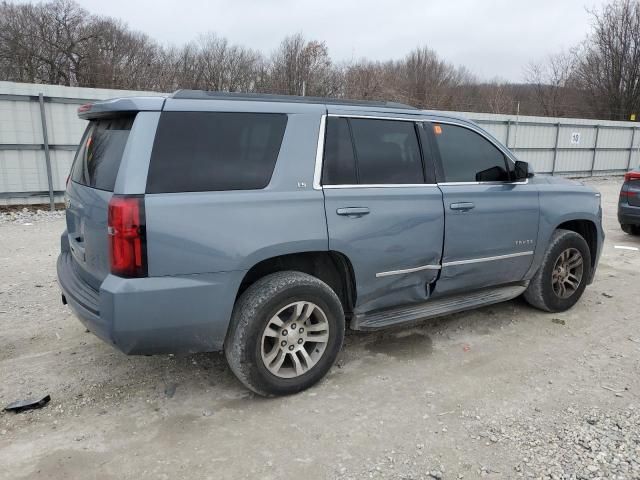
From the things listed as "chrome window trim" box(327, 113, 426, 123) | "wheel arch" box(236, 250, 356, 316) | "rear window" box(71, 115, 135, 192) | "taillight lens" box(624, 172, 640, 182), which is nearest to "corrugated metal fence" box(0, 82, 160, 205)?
"rear window" box(71, 115, 135, 192)

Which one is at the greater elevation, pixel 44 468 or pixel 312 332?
pixel 312 332

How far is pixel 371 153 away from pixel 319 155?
0.47m

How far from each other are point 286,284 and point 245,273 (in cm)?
28

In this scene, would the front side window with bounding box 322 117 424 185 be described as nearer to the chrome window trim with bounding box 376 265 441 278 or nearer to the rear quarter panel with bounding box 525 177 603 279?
the chrome window trim with bounding box 376 265 441 278

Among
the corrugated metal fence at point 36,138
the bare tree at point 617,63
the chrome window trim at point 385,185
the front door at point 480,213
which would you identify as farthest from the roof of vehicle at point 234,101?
the bare tree at point 617,63

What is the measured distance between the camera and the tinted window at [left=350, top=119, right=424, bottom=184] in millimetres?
3520

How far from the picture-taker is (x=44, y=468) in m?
2.56

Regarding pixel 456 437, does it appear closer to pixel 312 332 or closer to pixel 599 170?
pixel 312 332

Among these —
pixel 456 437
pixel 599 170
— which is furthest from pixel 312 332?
Result: pixel 599 170

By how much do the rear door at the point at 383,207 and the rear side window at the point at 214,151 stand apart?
0.43 metres

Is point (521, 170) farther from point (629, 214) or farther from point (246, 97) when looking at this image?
point (629, 214)

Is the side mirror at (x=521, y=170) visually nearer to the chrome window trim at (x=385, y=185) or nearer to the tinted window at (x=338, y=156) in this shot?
the chrome window trim at (x=385, y=185)

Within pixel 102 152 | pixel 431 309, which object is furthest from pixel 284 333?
pixel 102 152

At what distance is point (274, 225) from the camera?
3027 millimetres
